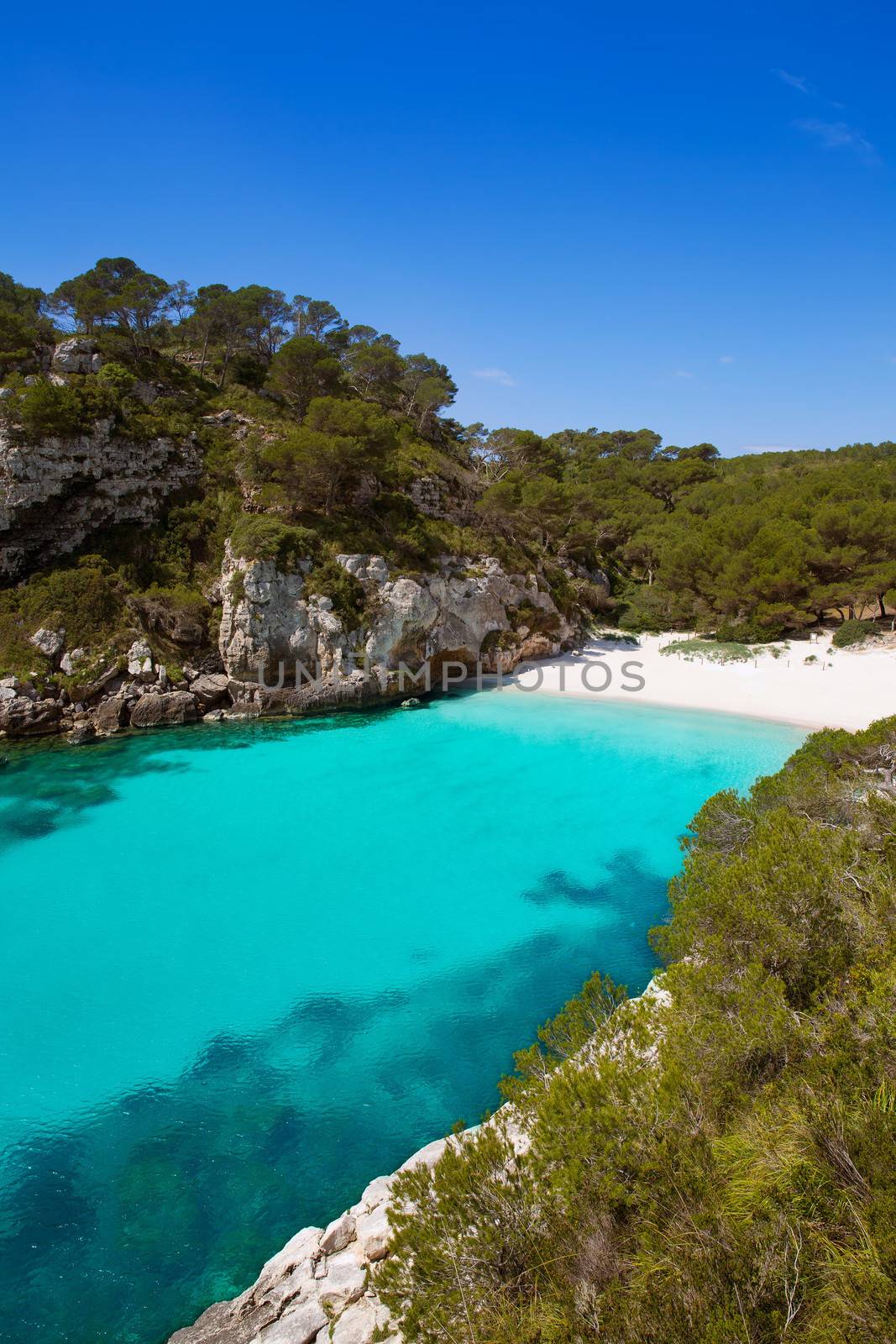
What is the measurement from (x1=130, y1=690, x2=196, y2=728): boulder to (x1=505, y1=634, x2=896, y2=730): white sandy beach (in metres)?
13.9

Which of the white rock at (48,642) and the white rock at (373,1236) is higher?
the white rock at (48,642)

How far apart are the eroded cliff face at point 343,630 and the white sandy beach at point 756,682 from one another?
4.18 meters

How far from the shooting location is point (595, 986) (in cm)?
652

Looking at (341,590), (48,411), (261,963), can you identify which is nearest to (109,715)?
(341,590)

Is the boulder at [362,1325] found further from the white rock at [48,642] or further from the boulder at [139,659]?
the white rock at [48,642]

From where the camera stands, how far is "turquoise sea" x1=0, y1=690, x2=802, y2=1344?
7.07 metres

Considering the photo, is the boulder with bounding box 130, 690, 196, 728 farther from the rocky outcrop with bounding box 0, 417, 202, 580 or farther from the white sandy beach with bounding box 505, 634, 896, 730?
the white sandy beach with bounding box 505, 634, 896, 730

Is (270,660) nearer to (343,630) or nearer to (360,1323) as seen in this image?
(343,630)

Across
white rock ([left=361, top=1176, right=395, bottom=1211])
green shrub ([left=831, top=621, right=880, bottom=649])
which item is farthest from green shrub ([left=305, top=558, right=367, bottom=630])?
green shrub ([left=831, top=621, right=880, bottom=649])

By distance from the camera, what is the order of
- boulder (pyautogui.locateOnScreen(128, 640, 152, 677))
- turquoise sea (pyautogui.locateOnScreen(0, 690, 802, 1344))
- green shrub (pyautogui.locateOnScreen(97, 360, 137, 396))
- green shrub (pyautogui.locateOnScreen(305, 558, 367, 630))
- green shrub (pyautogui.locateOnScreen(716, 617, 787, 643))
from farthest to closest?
1. green shrub (pyautogui.locateOnScreen(716, 617, 787, 643))
2. green shrub (pyautogui.locateOnScreen(97, 360, 137, 396))
3. green shrub (pyautogui.locateOnScreen(305, 558, 367, 630))
4. boulder (pyautogui.locateOnScreen(128, 640, 152, 677))
5. turquoise sea (pyautogui.locateOnScreen(0, 690, 802, 1344))

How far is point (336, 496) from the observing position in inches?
1155

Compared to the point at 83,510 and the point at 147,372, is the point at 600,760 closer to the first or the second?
the point at 83,510

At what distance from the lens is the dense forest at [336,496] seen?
2588 cm

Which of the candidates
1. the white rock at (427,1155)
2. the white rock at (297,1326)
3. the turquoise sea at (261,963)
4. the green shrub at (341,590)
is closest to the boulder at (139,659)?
the turquoise sea at (261,963)
